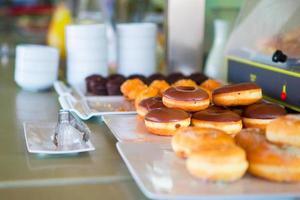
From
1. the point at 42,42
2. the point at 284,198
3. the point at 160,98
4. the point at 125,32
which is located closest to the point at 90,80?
the point at 125,32

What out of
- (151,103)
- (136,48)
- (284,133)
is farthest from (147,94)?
(136,48)

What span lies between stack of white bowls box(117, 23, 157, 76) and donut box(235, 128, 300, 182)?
944 mm

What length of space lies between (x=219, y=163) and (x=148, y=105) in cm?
37

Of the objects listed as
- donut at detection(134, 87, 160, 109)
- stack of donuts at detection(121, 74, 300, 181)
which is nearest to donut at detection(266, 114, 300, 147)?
stack of donuts at detection(121, 74, 300, 181)

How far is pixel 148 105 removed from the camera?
104cm

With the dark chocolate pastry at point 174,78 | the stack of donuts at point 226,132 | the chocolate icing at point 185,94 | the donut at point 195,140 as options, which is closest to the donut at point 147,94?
the stack of donuts at point 226,132

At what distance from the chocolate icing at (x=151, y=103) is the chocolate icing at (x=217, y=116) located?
9 centimetres

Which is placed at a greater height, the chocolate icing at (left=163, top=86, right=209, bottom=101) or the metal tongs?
the chocolate icing at (left=163, top=86, right=209, bottom=101)

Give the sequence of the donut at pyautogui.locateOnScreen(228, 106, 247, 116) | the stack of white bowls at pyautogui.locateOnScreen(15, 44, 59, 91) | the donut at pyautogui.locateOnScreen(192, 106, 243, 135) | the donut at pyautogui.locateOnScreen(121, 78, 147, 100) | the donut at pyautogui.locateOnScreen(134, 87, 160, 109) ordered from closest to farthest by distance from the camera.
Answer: the donut at pyautogui.locateOnScreen(192, 106, 243, 135) < the donut at pyautogui.locateOnScreen(228, 106, 247, 116) < the donut at pyautogui.locateOnScreen(134, 87, 160, 109) < the donut at pyautogui.locateOnScreen(121, 78, 147, 100) < the stack of white bowls at pyautogui.locateOnScreen(15, 44, 59, 91)

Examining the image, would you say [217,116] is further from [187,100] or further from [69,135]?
[69,135]

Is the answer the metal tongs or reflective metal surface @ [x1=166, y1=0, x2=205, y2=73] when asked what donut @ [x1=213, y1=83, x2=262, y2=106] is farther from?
reflective metal surface @ [x1=166, y1=0, x2=205, y2=73]

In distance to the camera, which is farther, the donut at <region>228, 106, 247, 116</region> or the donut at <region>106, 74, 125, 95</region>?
the donut at <region>106, 74, 125, 95</region>

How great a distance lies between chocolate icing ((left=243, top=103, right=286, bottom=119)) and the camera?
0.95 metres

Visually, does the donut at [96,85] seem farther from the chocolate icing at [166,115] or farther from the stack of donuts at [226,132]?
the chocolate icing at [166,115]
